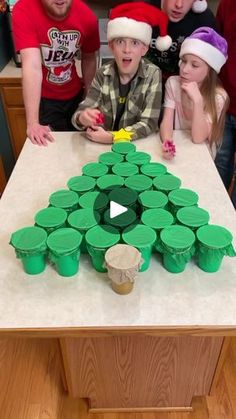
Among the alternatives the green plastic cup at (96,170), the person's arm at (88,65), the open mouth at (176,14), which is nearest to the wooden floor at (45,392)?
the green plastic cup at (96,170)

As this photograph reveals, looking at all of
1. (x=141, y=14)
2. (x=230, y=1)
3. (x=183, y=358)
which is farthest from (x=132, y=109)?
(x=183, y=358)

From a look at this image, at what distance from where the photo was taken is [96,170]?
1.02 m

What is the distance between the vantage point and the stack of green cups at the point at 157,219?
31.7 inches

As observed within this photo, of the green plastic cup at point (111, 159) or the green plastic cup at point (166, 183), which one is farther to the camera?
the green plastic cup at point (111, 159)

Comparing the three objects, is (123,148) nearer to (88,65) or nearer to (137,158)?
(137,158)

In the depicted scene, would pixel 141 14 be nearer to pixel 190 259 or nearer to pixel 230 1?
pixel 230 1

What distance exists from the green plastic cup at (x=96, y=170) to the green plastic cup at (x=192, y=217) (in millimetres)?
271

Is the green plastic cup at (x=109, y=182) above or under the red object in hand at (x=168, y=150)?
above

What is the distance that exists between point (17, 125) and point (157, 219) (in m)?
1.61

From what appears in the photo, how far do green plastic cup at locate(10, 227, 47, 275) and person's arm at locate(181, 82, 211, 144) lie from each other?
716 mm

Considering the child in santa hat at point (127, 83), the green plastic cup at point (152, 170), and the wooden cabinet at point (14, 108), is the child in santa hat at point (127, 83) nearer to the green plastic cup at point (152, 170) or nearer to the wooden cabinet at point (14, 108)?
the green plastic cup at point (152, 170)

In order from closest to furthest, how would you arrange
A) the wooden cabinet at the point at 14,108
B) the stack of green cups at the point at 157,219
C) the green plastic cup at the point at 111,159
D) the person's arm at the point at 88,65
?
the stack of green cups at the point at 157,219, the green plastic cup at the point at 111,159, the person's arm at the point at 88,65, the wooden cabinet at the point at 14,108

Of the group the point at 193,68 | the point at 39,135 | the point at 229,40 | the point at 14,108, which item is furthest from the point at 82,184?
the point at 14,108

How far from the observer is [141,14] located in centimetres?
118
